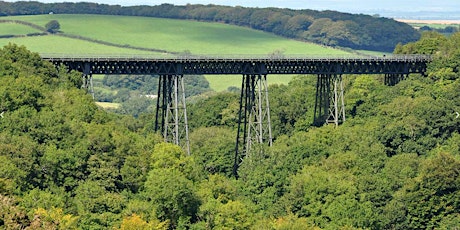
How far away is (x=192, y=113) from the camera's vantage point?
13962 centimetres

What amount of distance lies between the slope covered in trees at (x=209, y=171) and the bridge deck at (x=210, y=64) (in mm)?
1886

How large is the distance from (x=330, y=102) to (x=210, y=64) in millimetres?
Answer: 20671

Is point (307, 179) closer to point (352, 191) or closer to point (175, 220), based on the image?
point (352, 191)

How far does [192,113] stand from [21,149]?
67.8 m

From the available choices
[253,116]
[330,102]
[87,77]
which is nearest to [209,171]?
[253,116]

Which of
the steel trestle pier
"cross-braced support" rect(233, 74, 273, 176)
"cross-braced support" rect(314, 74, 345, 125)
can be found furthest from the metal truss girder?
"cross-braced support" rect(314, 74, 345, 125)

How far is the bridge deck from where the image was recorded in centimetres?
9719

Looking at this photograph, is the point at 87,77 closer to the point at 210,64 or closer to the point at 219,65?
the point at 210,64

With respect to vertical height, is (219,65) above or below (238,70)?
above

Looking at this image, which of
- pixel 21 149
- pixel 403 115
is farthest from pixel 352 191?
pixel 403 115

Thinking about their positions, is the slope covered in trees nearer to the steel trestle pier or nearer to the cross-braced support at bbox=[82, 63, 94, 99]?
the cross-braced support at bbox=[82, 63, 94, 99]

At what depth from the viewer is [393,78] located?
123 meters

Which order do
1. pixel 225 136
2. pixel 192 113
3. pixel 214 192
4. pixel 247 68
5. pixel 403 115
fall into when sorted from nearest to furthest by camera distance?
pixel 214 192, pixel 247 68, pixel 403 115, pixel 225 136, pixel 192 113

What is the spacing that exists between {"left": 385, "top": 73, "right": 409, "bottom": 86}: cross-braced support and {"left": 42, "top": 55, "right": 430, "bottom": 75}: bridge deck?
28.3ft
